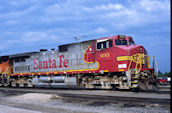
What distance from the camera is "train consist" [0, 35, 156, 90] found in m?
14.0

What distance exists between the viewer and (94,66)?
626 inches

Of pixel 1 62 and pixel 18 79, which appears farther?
pixel 1 62

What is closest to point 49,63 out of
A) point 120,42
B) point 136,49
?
point 120,42

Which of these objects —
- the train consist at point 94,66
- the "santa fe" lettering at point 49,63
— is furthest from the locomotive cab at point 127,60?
the "santa fe" lettering at point 49,63

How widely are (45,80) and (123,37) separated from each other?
8.93m

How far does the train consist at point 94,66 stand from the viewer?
14047 mm

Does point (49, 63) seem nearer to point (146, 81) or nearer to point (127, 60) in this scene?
point (127, 60)

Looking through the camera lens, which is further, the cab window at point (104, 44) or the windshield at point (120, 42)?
the cab window at point (104, 44)

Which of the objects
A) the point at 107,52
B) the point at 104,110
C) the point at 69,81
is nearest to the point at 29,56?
the point at 69,81

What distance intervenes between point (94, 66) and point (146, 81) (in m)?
3.96

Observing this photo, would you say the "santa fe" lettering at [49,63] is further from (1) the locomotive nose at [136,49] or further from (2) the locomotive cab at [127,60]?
(1) the locomotive nose at [136,49]

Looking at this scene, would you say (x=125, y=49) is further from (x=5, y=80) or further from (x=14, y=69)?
(x=5, y=80)

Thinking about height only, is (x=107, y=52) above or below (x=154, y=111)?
above

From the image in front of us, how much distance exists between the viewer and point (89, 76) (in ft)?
53.8
